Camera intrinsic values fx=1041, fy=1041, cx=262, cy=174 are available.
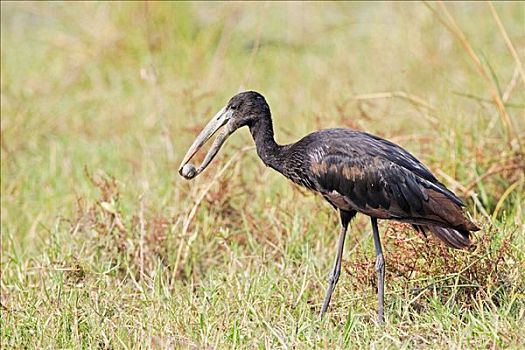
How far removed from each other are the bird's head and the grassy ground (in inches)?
26.3

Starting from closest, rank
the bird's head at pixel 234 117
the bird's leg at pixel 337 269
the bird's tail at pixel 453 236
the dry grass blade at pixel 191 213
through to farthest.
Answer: the bird's tail at pixel 453 236 < the bird's leg at pixel 337 269 < the bird's head at pixel 234 117 < the dry grass blade at pixel 191 213

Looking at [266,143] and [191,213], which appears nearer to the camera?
[266,143]

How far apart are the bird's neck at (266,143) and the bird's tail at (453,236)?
0.88m

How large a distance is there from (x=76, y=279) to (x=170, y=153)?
204 cm

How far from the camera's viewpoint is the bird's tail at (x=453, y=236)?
A: 491 cm

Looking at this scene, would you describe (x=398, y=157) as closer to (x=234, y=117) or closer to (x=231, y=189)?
(x=234, y=117)

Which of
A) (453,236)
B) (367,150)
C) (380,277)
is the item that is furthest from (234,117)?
(453,236)

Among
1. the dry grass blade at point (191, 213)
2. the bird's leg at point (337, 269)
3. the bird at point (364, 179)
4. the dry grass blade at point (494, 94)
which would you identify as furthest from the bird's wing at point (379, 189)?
the dry grass blade at point (494, 94)

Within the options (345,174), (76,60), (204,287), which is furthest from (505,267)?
(76,60)

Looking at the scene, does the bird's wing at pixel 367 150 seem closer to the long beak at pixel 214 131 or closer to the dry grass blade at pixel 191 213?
the long beak at pixel 214 131

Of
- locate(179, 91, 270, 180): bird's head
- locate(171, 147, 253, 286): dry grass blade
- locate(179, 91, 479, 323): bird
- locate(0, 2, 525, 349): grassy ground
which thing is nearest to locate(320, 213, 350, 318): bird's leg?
locate(179, 91, 479, 323): bird

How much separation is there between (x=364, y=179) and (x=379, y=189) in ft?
0.29

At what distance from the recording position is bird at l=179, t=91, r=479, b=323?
4961mm

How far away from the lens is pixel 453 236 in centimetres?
494
